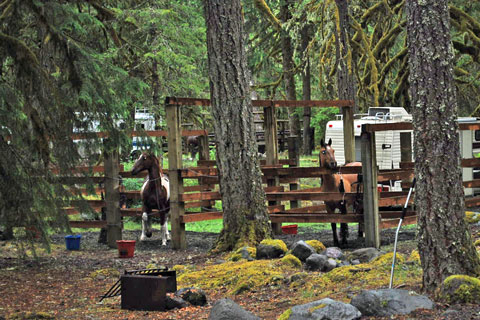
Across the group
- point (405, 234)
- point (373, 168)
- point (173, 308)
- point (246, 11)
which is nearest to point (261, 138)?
point (246, 11)

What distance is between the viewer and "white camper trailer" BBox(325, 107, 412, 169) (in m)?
19.6

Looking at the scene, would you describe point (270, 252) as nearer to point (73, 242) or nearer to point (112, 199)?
point (112, 199)

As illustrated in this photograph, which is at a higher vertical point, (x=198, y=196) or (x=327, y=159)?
(x=327, y=159)

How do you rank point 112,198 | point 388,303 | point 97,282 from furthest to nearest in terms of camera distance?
point 112,198, point 97,282, point 388,303

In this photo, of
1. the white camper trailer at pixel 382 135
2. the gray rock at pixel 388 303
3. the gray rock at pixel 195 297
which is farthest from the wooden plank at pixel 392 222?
the white camper trailer at pixel 382 135

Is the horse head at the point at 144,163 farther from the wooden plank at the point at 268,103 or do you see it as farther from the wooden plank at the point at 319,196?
the wooden plank at the point at 319,196

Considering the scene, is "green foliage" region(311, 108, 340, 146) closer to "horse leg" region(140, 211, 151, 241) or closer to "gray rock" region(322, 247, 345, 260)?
"horse leg" region(140, 211, 151, 241)

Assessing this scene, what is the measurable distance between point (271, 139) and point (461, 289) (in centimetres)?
840

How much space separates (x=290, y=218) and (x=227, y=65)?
9.90 ft

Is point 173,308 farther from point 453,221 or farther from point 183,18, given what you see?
point 183,18

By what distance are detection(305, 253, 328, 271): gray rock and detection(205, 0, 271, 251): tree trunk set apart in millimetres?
2030

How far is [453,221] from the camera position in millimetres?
6676

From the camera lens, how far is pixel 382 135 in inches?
813

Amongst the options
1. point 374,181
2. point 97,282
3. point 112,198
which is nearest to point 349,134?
point 374,181
